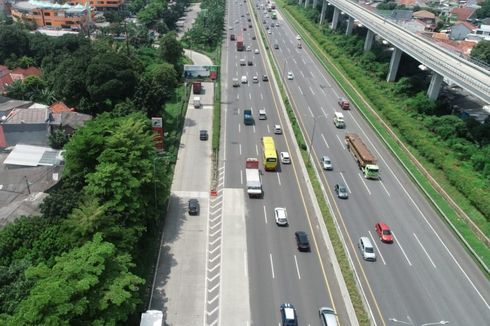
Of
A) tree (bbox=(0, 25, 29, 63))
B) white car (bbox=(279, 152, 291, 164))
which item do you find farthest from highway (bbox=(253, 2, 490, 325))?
tree (bbox=(0, 25, 29, 63))

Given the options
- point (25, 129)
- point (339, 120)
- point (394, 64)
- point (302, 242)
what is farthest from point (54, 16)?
point (302, 242)

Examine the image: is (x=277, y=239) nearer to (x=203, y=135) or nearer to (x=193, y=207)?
(x=193, y=207)

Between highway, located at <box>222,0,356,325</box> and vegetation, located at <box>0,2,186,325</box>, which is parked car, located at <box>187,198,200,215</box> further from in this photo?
highway, located at <box>222,0,356,325</box>

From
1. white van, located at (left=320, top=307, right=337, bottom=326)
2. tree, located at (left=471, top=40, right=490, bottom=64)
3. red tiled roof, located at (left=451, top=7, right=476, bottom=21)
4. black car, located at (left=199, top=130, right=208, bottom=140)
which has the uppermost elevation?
red tiled roof, located at (left=451, top=7, right=476, bottom=21)

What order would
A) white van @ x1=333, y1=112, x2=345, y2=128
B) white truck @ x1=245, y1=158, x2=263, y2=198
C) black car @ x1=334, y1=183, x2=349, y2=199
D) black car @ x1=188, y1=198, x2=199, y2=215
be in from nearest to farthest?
black car @ x1=188, y1=198, x2=199, y2=215 < white truck @ x1=245, y1=158, x2=263, y2=198 < black car @ x1=334, y1=183, x2=349, y2=199 < white van @ x1=333, y1=112, x2=345, y2=128

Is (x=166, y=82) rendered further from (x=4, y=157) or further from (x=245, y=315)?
(x=245, y=315)

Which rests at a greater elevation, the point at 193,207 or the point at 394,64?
the point at 394,64

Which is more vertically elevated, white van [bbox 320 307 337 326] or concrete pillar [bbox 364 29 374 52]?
concrete pillar [bbox 364 29 374 52]
